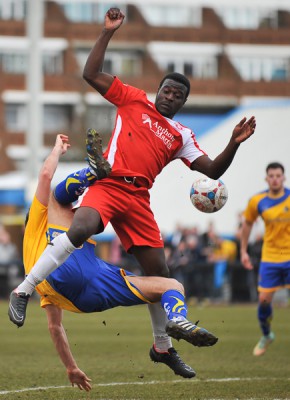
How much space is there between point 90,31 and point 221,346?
2219 inches

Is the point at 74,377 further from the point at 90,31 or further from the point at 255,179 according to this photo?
the point at 90,31

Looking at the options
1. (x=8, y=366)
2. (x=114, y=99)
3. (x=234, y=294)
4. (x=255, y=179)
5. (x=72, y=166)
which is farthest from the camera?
(x=72, y=166)


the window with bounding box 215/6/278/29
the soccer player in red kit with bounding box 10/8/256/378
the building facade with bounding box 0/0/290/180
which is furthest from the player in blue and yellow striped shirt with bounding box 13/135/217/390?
the window with bounding box 215/6/278/29

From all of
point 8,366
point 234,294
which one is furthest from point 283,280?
point 234,294

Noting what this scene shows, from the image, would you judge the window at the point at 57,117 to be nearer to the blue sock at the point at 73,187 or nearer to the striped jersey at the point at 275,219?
the striped jersey at the point at 275,219

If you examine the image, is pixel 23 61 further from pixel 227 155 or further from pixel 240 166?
pixel 227 155

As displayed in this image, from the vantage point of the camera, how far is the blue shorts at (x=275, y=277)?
571 inches

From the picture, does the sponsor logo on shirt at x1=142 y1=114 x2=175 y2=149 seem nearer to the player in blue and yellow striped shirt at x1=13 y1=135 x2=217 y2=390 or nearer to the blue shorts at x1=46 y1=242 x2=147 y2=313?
the player in blue and yellow striped shirt at x1=13 y1=135 x2=217 y2=390

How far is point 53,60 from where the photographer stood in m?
69.9

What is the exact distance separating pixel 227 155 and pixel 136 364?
4.04 m

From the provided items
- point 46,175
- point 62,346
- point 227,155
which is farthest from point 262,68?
point 46,175

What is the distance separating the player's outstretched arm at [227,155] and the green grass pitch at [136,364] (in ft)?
6.82

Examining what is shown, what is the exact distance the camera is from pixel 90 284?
9.24 m

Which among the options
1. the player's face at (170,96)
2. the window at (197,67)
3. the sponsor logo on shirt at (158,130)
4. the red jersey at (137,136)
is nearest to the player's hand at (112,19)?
the red jersey at (137,136)
